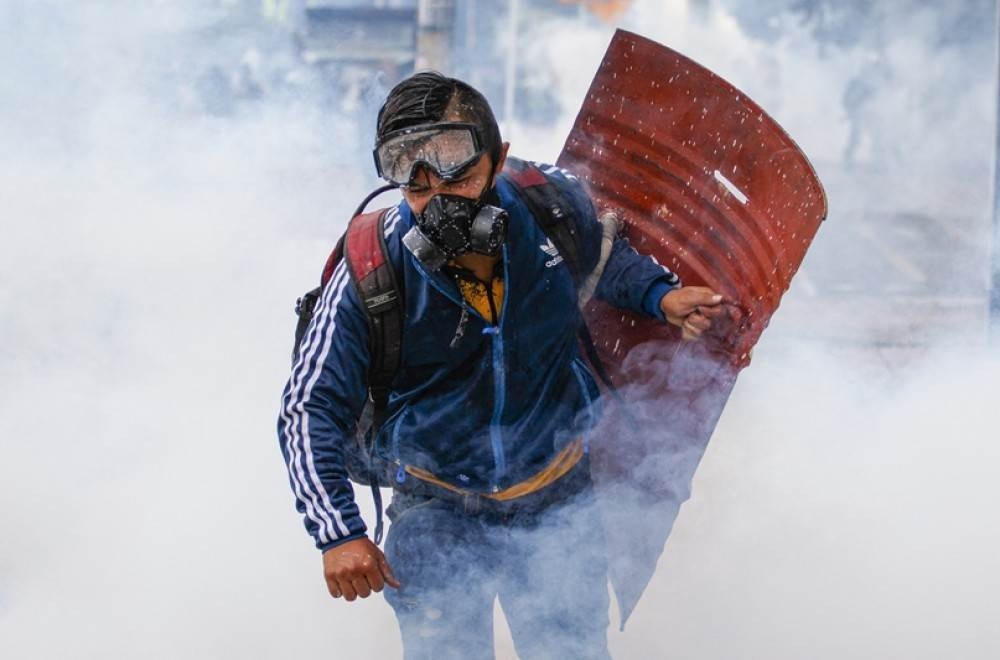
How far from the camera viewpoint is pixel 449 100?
96.9 inches

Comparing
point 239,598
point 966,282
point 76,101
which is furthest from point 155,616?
point 966,282

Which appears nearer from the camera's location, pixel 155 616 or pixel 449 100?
pixel 449 100

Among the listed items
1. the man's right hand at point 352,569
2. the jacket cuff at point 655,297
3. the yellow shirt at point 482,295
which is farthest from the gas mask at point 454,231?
the man's right hand at point 352,569

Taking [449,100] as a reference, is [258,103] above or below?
below

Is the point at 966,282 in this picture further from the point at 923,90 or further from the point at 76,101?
the point at 76,101

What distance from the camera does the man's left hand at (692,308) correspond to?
2.63 metres

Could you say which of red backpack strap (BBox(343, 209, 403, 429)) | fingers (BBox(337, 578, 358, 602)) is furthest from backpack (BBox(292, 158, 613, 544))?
fingers (BBox(337, 578, 358, 602))

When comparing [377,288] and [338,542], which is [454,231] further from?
[338,542]

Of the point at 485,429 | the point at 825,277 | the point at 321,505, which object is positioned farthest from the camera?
the point at 825,277

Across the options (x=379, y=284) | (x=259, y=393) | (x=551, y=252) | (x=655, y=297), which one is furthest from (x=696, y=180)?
(x=259, y=393)

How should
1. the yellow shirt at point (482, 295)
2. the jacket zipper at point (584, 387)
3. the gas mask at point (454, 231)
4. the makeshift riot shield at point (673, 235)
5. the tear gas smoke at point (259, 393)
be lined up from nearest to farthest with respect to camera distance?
the gas mask at point (454, 231), the yellow shirt at point (482, 295), the jacket zipper at point (584, 387), the makeshift riot shield at point (673, 235), the tear gas smoke at point (259, 393)

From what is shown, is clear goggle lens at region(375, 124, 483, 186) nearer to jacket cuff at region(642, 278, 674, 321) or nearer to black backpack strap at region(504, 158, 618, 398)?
black backpack strap at region(504, 158, 618, 398)

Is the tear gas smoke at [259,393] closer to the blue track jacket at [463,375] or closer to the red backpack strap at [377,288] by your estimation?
the blue track jacket at [463,375]

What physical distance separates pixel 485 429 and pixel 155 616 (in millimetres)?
1752
